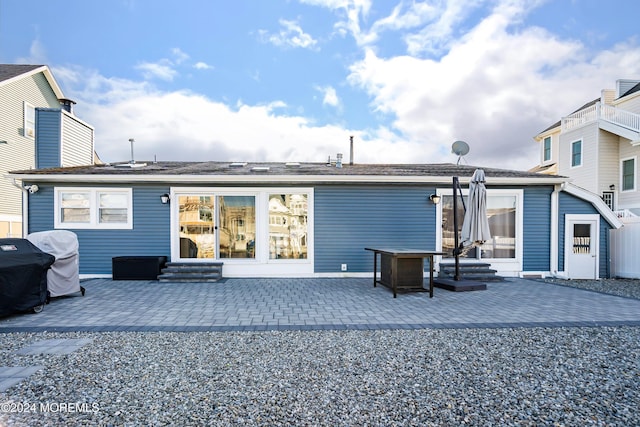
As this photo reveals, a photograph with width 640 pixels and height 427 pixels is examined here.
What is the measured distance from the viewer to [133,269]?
8.09 meters

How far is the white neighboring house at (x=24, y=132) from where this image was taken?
39.7 feet

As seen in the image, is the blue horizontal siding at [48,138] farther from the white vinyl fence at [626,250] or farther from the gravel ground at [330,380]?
the white vinyl fence at [626,250]

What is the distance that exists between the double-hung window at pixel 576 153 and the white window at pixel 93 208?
19520mm

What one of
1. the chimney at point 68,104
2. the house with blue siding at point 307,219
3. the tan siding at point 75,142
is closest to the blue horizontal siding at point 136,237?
the house with blue siding at point 307,219

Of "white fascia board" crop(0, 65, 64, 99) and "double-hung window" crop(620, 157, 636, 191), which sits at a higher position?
"white fascia board" crop(0, 65, 64, 99)

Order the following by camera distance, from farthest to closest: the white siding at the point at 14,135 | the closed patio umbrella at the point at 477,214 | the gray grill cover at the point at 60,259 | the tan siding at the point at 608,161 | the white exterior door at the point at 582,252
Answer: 1. the tan siding at the point at 608,161
2. the white siding at the point at 14,135
3. the white exterior door at the point at 582,252
4. the closed patio umbrella at the point at 477,214
5. the gray grill cover at the point at 60,259

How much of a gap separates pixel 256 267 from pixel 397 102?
28.4 ft

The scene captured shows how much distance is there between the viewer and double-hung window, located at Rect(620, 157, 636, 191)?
1392 centimetres

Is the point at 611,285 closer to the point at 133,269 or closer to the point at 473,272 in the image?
the point at 473,272

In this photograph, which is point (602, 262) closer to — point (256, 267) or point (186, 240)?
point (256, 267)

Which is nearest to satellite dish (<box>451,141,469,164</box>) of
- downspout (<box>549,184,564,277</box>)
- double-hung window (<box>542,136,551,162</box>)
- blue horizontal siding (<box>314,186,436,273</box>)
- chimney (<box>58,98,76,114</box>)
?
downspout (<box>549,184,564,277</box>)

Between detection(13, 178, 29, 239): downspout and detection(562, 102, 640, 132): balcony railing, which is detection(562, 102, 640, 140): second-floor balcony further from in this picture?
detection(13, 178, 29, 239): downspout

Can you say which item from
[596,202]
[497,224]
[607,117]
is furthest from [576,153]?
[497,224]

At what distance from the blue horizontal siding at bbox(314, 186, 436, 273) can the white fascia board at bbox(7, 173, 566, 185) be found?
0.30 metres
